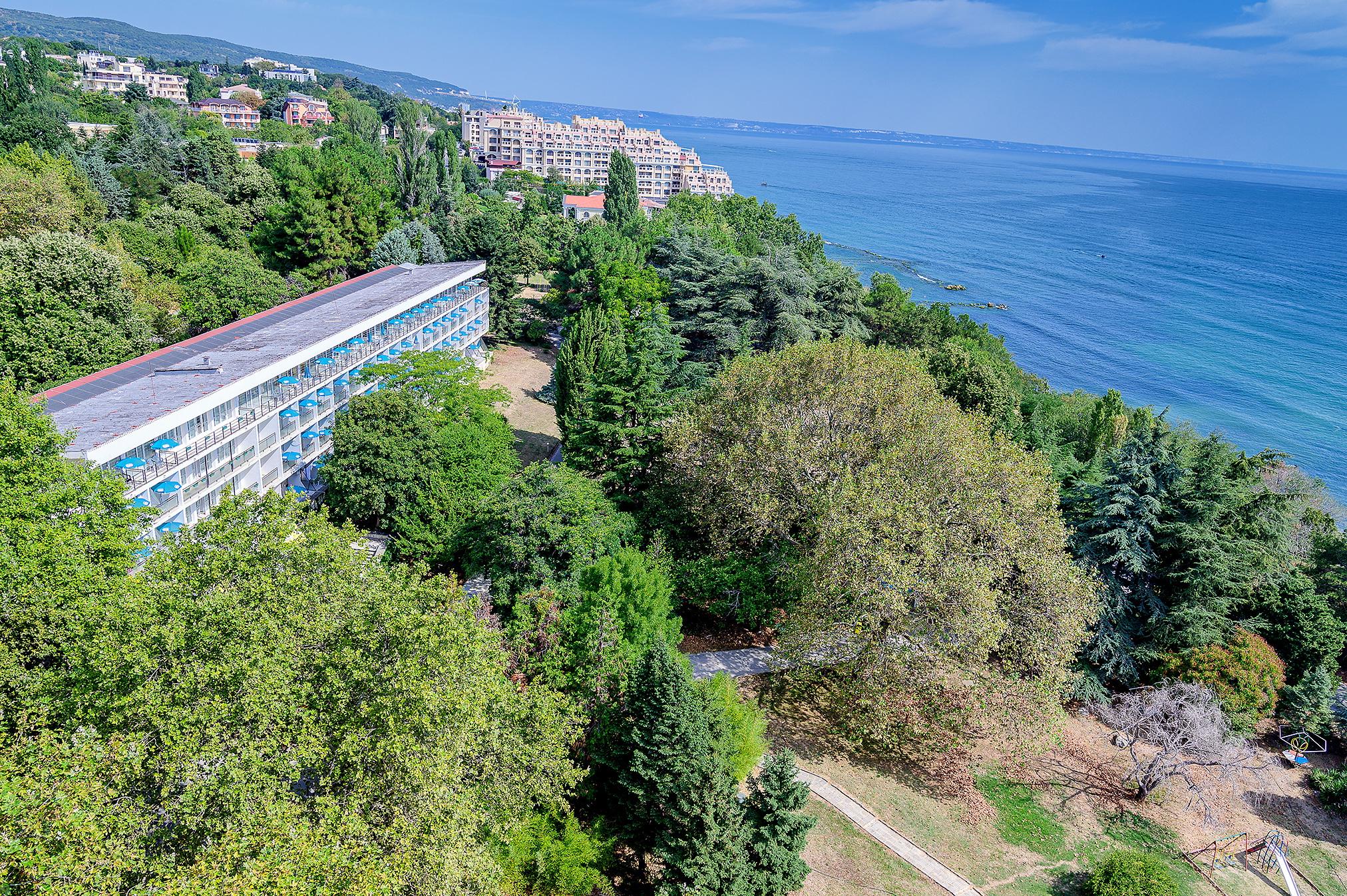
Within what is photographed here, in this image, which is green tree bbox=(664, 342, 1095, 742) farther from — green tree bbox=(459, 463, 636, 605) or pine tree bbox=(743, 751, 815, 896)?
pine tree bbox=(743, 751, 815, 896)

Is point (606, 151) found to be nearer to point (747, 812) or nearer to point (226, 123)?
point (226, 123)

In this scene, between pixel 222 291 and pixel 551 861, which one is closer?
pixel 551 861

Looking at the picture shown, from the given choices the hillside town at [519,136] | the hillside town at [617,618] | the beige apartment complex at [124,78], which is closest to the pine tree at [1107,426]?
the hillside town at [617,618]

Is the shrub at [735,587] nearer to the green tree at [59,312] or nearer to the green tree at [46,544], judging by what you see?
the green tree at [46,544]

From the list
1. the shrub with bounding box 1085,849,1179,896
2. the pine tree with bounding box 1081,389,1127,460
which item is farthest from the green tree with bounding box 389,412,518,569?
the pine tree with bounding box 1081,389,1127,460

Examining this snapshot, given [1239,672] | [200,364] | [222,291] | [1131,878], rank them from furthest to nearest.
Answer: [222,291] → [200,364] → [1239,672] → [1131,878]

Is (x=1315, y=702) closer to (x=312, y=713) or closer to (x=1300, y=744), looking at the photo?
(x=1300, y=744)

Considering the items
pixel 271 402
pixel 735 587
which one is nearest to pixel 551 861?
pixel 735 587
